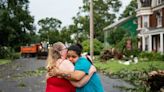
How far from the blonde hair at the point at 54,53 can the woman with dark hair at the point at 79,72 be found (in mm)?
174

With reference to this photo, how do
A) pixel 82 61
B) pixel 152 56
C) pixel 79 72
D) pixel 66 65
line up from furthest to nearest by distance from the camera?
1. pixel 152 56
2. pixel 66 65
3. pixel 82 61
4. pixel 79 72

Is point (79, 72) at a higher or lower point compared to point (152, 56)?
higher

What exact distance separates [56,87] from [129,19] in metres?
96.2

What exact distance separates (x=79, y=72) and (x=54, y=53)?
698 mm

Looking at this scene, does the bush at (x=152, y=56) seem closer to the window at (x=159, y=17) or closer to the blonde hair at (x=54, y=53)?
the window at (x=159, y=17)

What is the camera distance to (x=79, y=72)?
7.71 meters

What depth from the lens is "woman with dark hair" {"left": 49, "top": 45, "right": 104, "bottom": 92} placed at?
25.4 feet

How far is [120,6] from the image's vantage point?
128 metres

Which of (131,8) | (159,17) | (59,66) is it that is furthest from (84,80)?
(131,8)

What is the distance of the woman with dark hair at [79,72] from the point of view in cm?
773

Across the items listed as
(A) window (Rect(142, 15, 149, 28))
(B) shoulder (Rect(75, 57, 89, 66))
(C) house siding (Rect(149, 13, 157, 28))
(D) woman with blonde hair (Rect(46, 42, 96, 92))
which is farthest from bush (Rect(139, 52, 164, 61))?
(B) shoulder (Rect(75, 57, 89, 66))

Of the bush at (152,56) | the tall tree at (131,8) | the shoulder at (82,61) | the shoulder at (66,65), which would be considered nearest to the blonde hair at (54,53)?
the shoulder at (66,65)

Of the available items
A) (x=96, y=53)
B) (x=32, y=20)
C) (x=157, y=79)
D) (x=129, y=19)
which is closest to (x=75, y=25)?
(x=129, y=19)

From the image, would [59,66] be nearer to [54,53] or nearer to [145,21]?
[54,53]
